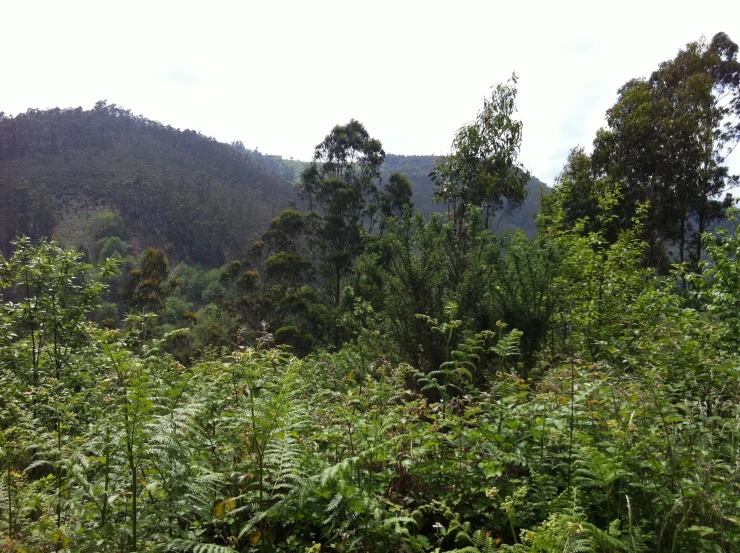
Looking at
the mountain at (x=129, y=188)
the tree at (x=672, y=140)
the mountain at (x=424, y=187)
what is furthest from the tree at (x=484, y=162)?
the mountain at (x=424, y=187)

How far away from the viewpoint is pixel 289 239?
2552 cm

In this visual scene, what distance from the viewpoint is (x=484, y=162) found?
10656 millimetres

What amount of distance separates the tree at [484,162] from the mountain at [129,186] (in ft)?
180

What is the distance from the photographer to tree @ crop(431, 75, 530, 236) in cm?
1036

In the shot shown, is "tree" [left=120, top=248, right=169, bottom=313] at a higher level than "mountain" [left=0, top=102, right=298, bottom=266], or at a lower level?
lower

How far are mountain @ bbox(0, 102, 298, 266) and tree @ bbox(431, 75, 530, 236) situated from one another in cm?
5486

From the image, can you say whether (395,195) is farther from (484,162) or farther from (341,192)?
(484,162)

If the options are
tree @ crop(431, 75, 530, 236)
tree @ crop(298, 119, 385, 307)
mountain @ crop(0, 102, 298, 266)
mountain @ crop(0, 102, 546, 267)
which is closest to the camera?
tree @ crop(431, 75, 530, 236)

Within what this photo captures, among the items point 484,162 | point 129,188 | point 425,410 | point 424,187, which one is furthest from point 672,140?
point 424,187

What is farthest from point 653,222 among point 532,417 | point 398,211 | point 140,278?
point 140,278

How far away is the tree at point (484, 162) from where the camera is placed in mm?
10359

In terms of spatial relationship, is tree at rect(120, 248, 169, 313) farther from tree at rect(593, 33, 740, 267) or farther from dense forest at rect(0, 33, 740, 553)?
tree at rect(593, 33, 740, 267)

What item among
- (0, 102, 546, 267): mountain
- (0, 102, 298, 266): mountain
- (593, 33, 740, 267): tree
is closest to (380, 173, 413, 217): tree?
A: (593, 33, 740, 267): tree

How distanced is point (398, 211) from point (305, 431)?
24.0 metres
